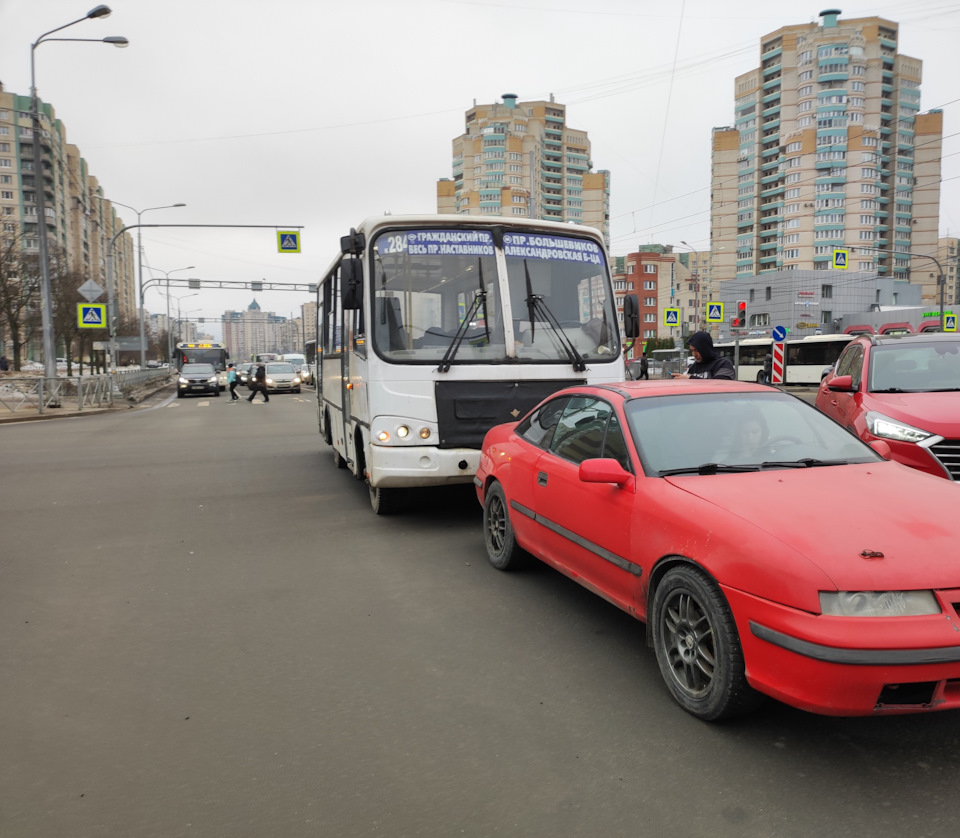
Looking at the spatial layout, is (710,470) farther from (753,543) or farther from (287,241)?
(287,241)

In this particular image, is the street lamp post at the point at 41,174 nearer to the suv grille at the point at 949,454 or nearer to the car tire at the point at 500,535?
the car tire at the point at 500,535

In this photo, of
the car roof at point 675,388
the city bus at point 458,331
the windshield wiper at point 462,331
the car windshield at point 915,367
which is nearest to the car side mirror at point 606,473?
the car roof at point 675,388

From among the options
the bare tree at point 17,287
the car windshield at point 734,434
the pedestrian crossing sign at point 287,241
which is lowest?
the car windshield at point 734,434

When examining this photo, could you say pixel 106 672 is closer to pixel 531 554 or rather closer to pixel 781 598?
pixel 531 554

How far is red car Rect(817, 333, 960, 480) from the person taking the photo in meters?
6.15

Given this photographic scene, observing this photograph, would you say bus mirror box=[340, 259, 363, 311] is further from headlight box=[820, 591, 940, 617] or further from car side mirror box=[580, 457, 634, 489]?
headlight box=[820, 591, 940, 617]

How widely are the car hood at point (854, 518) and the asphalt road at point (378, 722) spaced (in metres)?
0.75

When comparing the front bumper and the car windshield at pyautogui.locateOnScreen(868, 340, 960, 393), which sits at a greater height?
the car windshield at pyautogui.locateOnScreen(868, 340, 960, 393)

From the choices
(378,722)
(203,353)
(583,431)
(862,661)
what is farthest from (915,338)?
(203,353)

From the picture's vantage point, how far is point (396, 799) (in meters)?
2.85

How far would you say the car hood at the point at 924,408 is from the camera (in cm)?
616

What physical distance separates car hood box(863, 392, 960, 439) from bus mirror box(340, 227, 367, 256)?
4.75 m

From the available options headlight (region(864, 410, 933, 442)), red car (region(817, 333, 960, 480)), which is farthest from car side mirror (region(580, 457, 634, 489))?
headlight (region(864, 410, 933, 442))

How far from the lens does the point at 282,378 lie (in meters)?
39.8
